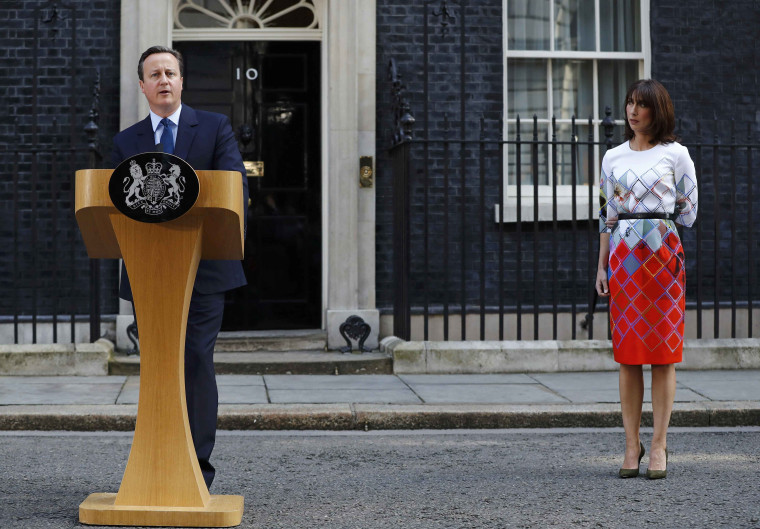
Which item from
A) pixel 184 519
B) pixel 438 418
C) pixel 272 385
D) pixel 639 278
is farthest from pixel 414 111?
pixel 184 519

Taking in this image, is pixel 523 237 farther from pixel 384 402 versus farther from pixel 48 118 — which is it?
pixel 48 118

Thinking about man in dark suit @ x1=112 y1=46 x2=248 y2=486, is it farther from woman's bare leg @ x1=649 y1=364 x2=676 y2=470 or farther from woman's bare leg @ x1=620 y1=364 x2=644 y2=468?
woman's bare leg @ x1=649 y1=364 x2=676 y2=470

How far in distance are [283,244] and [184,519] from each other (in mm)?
5794

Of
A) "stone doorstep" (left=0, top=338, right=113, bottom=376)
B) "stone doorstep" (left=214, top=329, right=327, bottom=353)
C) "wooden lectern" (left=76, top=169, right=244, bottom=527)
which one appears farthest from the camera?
"stone doorstep" (left=214, top=329, right=327, bottom=353)

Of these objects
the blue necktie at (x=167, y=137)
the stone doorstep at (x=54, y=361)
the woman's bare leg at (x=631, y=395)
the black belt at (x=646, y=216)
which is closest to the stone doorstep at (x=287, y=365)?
the stone doorstep at (x=54, y=361)

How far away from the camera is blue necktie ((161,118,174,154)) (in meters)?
4.27

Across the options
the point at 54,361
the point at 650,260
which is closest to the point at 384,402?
the point at 650,260

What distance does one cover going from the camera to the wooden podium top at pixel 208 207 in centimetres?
385

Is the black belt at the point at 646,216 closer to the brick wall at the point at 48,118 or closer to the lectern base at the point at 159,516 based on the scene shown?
the lectern base at the point at 159,516

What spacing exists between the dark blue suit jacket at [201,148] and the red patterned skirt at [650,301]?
1.87m

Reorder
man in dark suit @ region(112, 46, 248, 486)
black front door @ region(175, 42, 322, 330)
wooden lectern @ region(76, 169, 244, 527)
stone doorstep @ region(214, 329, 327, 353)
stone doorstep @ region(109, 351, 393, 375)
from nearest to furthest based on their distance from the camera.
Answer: wooden lectern @ region(76, 169, 244, 527), man in dark suit @ region(112, 46, 248, 486), stone doorstep @ region(109, 351, 393, 375), stone doorstep @ region(214, 329, 327, 353), black front door @ region(175, 42, 322, 330)

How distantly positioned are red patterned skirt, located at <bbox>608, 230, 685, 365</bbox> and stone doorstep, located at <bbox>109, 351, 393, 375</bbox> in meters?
3.56

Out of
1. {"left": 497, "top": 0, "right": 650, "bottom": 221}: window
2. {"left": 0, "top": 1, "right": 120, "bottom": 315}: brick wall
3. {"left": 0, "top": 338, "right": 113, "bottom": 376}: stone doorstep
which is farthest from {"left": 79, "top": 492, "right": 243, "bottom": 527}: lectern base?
{"left": 497, "top": 0, "right": 650, "bottom": 221}: window

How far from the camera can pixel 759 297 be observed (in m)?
9.75
